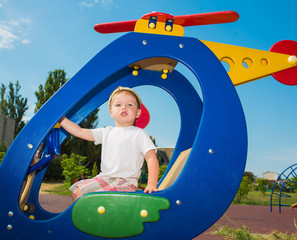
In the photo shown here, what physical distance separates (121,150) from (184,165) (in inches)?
16.5

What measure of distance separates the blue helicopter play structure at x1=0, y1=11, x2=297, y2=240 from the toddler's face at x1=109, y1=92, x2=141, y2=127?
247 millimetres

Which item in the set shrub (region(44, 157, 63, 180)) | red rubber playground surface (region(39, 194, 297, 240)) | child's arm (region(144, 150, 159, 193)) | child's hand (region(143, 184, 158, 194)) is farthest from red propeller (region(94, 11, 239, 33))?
shrub (region(44, 157, 63, 180))

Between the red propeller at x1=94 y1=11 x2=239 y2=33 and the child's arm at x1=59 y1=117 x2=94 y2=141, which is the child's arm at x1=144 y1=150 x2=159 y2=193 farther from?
the red propeller at x1=94 y1=11 x2=239 y2=33

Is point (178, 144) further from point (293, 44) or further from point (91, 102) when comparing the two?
point (293, 44)

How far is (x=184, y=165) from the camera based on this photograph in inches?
65.3

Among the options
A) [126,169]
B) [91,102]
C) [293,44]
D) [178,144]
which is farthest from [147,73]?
[293,44]

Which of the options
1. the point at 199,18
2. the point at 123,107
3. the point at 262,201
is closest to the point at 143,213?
the point at 123,107

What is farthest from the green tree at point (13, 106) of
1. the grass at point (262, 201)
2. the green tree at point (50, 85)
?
the grass at point (262, 201)

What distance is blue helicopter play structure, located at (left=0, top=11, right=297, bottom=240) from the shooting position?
4.99 feet

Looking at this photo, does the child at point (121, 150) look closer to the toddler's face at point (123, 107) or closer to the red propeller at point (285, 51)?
the toddler's face at point (123, 107)

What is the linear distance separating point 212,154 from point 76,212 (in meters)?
0.81

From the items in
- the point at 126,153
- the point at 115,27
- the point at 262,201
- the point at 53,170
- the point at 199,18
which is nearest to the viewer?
the point at 126,153

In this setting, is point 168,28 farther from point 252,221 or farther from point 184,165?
point 252,221

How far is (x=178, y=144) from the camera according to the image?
2.53m
